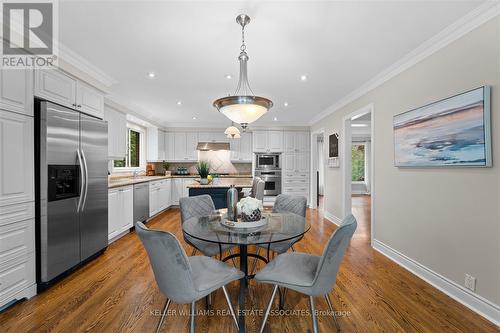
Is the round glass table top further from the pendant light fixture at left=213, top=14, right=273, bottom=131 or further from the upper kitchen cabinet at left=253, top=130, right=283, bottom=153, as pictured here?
the upper kitchen cabinet at left=253, top=130, right=283, bottom=153

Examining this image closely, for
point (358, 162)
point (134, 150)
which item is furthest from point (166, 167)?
point (358, 162)

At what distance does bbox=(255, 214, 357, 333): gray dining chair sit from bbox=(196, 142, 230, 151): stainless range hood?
5134mm

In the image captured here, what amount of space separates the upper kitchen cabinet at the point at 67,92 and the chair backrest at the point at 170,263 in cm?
194

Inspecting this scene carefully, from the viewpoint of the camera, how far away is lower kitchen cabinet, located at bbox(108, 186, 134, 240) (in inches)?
137

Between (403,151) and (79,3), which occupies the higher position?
(79,3)

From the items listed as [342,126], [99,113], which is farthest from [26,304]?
[342,126]

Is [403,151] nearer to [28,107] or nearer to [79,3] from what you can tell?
[79,3]

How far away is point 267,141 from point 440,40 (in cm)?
478

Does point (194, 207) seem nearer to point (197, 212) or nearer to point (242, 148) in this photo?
point (197, 212)

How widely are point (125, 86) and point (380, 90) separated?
12.6 feet

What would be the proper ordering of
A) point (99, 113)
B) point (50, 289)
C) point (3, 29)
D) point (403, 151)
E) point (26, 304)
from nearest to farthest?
point (3, 29) < point (26, 304) < point (50, 289) < point (403, 151) < point (99, 113)

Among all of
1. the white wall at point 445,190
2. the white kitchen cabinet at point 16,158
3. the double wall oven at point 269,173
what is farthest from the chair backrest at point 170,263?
the double wall oven at point 269,173

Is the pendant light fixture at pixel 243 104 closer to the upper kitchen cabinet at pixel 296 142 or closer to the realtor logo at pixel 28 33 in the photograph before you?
the realtor logo at pixel 28 33

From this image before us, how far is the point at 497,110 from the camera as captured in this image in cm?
178
